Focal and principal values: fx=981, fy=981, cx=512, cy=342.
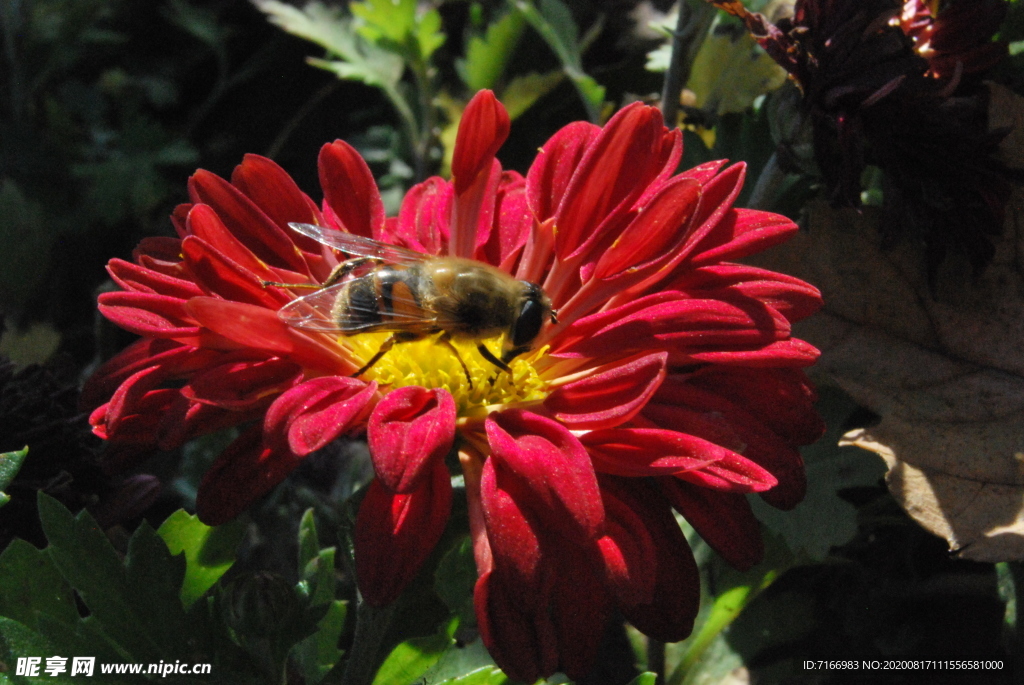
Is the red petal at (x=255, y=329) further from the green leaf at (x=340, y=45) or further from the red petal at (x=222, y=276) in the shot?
the green leaf at (x=340, y=45)

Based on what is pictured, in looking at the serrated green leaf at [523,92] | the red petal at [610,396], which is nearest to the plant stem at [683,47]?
the serrated green leaf at [523,92]

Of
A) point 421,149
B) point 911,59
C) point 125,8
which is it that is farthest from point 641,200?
point 125,8

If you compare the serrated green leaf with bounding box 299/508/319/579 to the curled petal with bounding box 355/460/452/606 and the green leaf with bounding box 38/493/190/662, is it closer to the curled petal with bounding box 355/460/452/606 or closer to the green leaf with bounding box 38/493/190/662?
the green leaf with bounding box 38/493/190/662

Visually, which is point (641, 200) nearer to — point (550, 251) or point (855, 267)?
point (550, 251)

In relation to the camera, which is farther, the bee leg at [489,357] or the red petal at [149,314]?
the bee leg at [489,357]

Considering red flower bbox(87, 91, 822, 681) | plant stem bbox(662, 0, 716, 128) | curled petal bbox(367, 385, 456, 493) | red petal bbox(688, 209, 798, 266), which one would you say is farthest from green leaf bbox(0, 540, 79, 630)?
plant stem bbox(662, 0, 716, 128)
